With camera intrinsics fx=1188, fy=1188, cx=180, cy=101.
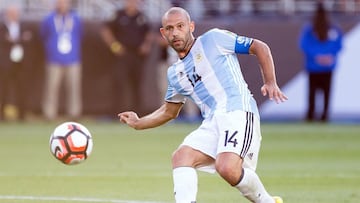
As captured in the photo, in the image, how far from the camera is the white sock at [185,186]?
9.64 meters

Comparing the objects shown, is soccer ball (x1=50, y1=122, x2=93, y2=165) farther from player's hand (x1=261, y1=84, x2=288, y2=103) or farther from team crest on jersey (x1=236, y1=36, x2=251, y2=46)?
player's hand (x1=261, y1=84, x2=288, y2=103)

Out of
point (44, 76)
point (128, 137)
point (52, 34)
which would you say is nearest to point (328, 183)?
point (128, 137)

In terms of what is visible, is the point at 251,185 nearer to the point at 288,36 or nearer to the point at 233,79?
the point at 233,79

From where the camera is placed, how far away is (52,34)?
82.7ft

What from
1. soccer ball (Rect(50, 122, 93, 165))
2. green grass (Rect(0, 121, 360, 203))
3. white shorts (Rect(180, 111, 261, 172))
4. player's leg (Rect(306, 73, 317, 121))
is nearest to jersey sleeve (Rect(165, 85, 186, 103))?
white shorts (Rect(180, 111, 261, 172))

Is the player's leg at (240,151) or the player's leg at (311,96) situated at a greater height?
the player's leg at (240,151)

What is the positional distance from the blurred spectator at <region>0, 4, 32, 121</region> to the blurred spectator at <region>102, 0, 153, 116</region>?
6.11ft

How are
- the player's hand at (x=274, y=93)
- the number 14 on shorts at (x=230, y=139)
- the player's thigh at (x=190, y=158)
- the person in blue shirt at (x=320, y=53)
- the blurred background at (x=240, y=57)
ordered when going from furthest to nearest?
the blurred background at (x=240, y=57)
the person in blue shirt at (x=320, y=53)
the player's thigh at (x=190, y=158)
the number 14 on shorts at (x=230, y=139)
the player's hand at (x=274, y=93)

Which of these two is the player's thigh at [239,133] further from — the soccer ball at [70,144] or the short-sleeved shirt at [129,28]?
the short-sleeved shirt at [129,28]

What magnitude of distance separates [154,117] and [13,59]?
15.7m

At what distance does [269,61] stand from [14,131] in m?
13.7

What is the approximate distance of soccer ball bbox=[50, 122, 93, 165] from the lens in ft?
36.0

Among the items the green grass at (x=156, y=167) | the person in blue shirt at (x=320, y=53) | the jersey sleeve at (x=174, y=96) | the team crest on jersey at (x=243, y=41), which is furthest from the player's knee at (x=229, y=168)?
the person in blue shirt at (x=320, y=53)

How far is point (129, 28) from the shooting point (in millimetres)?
25078
